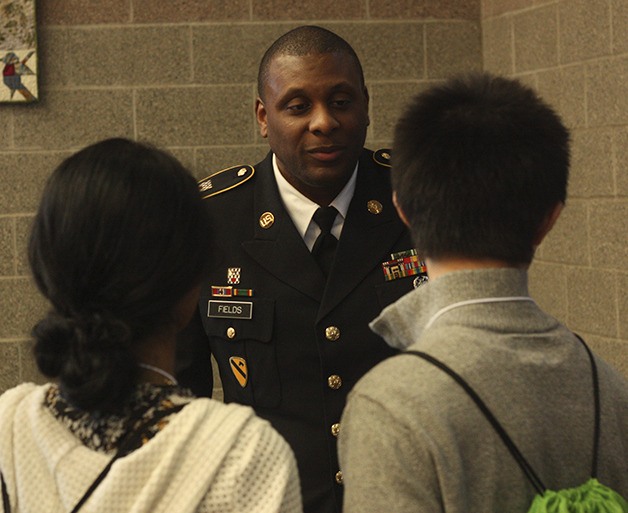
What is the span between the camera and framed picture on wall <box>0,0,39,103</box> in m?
3.77

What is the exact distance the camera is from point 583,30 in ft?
Result: 10.8

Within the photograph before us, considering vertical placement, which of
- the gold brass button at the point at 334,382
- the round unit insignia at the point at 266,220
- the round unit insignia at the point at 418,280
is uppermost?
the round unit insignia at the point at 266,220

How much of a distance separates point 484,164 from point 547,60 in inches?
100.0

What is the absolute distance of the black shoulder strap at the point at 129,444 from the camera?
42.8 inches

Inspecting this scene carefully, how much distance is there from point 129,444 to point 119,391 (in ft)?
0.20

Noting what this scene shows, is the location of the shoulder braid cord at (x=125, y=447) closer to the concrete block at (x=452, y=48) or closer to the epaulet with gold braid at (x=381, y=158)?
the epaulet with gold braid at (x=381, y=158)

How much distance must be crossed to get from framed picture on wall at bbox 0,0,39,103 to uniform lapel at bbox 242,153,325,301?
1989 mm

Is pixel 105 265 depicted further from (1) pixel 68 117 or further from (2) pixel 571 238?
(1) pixel 68 117

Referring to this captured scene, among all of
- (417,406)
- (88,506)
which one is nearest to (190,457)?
(88,506)

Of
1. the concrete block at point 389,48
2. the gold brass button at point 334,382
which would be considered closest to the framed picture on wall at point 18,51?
the concrete block at point 389,48

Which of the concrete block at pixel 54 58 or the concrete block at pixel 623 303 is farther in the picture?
the concrete block at pixel 54 58

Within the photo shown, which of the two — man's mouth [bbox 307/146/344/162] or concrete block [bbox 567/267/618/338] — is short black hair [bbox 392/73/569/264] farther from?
concrete block [bbox 567/267/618/338]

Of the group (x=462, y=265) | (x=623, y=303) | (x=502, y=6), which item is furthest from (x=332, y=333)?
(x=502, y=6)

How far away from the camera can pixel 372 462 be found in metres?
1.04
